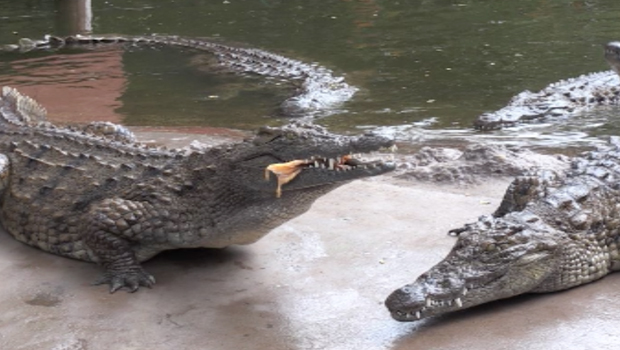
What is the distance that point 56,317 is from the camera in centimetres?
393

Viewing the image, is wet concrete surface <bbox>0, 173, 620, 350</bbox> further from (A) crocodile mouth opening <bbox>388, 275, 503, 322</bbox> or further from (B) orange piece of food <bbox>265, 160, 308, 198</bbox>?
(B) orange piece of food <bbox>265, 160, 308, 198</bbox>

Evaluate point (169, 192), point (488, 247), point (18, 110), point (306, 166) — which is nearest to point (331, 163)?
point (306, 166)

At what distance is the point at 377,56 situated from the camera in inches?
503

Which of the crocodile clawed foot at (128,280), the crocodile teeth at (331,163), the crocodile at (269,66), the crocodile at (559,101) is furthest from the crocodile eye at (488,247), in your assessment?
the crocodile at (269,66)

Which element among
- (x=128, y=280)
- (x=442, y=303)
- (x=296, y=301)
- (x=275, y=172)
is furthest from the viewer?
(x=128, y=280)

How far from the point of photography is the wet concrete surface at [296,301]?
3660 millimetres

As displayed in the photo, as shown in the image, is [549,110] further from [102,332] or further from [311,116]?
[102,332]

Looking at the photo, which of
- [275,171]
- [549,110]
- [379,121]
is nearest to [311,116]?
[379,121]

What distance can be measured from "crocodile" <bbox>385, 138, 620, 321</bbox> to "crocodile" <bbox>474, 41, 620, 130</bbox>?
420 cm

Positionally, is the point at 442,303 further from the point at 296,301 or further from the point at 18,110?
the point at 18,110

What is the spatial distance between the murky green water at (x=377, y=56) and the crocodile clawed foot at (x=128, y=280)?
3.16 metres

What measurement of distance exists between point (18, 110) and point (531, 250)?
3.90 meters

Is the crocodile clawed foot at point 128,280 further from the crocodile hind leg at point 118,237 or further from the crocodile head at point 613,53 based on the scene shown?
the crocodile head at point 613,53

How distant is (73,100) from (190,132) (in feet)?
9.08
